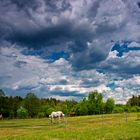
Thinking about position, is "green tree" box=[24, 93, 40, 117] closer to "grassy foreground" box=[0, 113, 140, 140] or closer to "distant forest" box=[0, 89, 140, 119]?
"distant forest" box=[0, 89, 140, 119]

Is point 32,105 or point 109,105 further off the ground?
point 32,105

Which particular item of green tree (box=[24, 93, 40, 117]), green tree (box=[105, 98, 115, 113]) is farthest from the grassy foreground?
green tree (box=[105, 98, 115, 113])

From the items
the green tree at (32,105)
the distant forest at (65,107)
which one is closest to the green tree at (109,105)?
the distant forest at (65,107)

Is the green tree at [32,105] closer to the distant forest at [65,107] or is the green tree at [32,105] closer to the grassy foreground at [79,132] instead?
the distant forest at [65,107]

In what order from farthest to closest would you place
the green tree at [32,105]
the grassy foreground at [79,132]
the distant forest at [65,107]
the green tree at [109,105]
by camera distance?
the green tree at [109,105], the green tree at [32,105], the distant forest at [65,107], the grassy foreground at [79,132]

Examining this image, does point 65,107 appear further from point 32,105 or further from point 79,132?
point 79,132

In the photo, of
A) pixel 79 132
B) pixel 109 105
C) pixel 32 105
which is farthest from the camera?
pixel 109 105

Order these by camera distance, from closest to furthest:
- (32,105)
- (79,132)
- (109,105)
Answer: (79,132) → (32,105) → (109,105)

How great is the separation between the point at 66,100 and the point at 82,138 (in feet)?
497

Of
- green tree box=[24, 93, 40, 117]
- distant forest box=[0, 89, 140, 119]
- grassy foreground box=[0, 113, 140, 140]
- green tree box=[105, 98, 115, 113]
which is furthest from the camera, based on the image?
green tree box=[105, 98, 115, 113]

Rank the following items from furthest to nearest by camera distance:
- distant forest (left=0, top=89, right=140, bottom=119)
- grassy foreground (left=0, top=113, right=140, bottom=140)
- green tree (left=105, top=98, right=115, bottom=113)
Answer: green tree (left=105, top=98, right=115, bottom=113), distant forest (left=0, top=89, right=140, bottom=119), grassy foreground (left=0, top=113, right=140, bottom=140)

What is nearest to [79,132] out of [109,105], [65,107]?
[65,107]

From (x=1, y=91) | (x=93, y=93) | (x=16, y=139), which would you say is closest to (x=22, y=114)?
(x=1, y=91)

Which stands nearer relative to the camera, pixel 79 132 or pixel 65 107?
pixel 79 132
